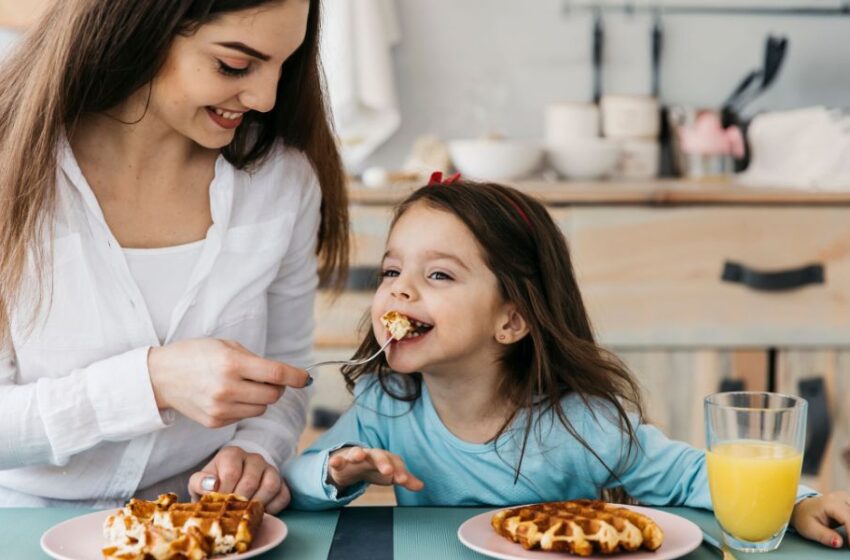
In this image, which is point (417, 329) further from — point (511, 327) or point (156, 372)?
point (156, 372)

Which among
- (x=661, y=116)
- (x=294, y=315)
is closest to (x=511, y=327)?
(x=294, y=315)

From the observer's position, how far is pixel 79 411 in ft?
3.94

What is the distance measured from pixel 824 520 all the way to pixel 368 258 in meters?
1.69

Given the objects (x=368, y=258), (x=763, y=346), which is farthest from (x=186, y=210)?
(x=763, y=346)

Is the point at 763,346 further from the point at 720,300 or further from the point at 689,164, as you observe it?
the point at 689,164

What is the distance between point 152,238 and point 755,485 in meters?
0.81

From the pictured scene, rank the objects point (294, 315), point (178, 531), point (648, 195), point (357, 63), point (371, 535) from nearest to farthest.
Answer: point (178, 531) < point (371, 535) < point (294, 315) < point (648, 195) < point (357, 63)

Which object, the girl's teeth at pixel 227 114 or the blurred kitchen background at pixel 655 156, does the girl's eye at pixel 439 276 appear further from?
the blurred kitchen background at pixel 655 156

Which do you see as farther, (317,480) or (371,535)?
(317,480)

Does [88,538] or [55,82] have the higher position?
[55,82]

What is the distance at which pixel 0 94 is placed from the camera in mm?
1319

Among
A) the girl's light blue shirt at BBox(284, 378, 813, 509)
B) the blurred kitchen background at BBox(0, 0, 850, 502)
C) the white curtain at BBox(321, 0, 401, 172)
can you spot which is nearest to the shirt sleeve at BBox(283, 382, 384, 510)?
the girl's light blue shirt at BBox(284, 378, 813, 509)

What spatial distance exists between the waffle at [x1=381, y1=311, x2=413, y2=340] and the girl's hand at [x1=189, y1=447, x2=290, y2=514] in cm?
22

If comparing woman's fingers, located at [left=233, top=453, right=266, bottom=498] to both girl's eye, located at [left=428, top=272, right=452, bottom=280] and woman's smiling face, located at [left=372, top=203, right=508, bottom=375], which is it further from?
girl's eye, located at [left=428, top=272, right=452, bottom=280]
